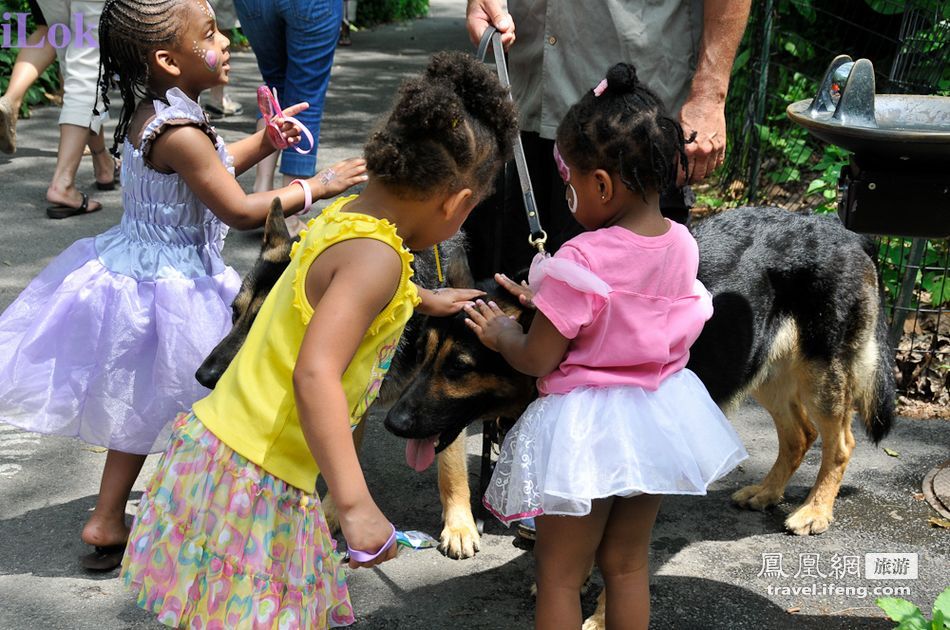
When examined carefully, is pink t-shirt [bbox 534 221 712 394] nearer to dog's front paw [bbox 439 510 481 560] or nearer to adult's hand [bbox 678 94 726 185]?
adult's hand [bbox 678 94 726 185]

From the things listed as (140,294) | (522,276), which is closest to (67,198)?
(140,294)

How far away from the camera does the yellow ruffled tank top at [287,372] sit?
8.14ft

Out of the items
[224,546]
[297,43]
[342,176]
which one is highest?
[297,43]

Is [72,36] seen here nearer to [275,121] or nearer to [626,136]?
[275,121]

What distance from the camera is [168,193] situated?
3578 mm

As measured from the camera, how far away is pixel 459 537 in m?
3.99

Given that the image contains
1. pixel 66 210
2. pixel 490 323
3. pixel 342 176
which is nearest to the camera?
pixel 490 323

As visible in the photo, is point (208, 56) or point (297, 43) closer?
point (208, 56)

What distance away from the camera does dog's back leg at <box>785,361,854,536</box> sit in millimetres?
4234

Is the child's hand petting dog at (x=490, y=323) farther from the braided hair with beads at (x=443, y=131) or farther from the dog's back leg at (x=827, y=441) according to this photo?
the dog's back leg at (x=827, y=441)

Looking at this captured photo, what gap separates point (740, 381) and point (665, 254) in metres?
1.33

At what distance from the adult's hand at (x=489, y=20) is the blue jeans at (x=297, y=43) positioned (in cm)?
223

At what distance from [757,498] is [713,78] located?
1815 millimetres

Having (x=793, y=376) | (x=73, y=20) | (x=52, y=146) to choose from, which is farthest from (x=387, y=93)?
(x=793, y=376)
